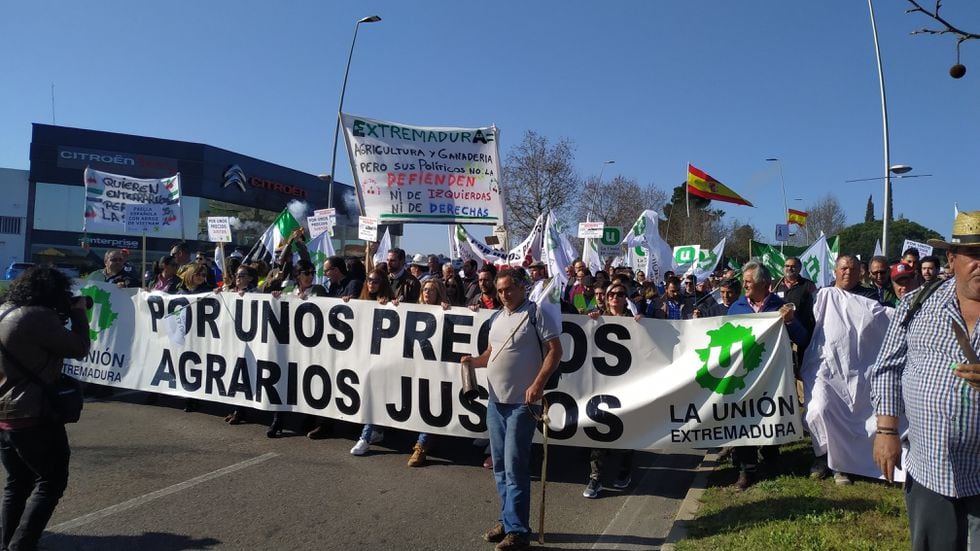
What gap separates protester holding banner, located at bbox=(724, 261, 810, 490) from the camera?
17.1 ft

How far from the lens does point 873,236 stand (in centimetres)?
4928

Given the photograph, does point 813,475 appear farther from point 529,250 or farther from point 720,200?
point 720,200

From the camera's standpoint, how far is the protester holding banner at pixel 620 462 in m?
5.29

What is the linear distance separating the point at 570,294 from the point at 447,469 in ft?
17.6

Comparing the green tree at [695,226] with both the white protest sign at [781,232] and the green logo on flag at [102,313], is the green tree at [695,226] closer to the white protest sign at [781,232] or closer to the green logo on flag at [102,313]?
the white protest sign at [781,232]

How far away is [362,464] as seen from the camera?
588cm

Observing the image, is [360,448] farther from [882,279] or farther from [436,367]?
[882,279]

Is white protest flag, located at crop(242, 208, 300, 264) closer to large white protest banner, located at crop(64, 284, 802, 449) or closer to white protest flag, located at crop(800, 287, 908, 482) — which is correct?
large white protest banner, located at crop(64, 284, 802, 449)

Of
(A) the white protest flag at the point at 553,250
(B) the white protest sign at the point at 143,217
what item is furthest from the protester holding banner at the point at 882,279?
(B) the white protest sign at the point at 143,217

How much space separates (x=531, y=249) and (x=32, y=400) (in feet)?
31.3

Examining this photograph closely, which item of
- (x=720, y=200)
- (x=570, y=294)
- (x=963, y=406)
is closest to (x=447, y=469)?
(x=963, y=406)

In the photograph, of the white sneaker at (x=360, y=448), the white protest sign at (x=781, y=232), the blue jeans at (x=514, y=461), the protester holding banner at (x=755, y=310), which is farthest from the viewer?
the white protest sign at (x=781, y=232)

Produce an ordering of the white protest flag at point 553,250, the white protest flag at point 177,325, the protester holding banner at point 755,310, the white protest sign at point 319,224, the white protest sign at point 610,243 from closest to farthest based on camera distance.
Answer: the protester holding banner at point 755,310 < the white protest flag at point 177,325 < the white protest flag at point 553,250 < the white protest sign at point 319,224 < the white protest sign at point 610,243

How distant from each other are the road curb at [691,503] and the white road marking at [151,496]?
3.53 m
